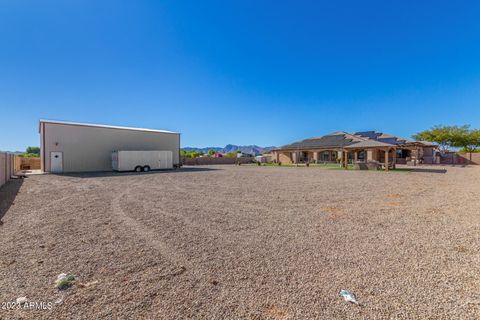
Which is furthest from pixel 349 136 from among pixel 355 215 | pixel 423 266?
pixel 423 266

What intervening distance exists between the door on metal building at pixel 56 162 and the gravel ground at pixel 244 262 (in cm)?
1666

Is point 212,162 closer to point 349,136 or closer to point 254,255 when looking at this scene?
point 349,136

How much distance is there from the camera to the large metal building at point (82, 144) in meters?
19.9

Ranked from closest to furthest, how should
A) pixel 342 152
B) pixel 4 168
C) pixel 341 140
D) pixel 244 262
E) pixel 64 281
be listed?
pixel 64 281
pixel 244 262
pixel 4 168
pixel 342 152
pixel 341 140

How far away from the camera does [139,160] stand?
22.0m

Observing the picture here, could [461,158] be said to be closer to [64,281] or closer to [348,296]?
[348,296]

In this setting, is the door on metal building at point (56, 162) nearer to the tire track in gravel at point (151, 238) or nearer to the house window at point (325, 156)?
the tire track in gravel at point (151, 238)

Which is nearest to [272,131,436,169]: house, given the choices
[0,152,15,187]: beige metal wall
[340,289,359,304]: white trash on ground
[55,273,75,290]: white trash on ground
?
[340,289,359,304]: white trash on ground

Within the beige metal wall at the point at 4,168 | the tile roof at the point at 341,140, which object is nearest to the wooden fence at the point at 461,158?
the tile roof at the point at 341,140

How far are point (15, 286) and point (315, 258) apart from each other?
4.13 m

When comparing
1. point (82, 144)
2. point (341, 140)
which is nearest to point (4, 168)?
point (82, 144)

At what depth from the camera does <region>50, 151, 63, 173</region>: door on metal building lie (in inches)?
789

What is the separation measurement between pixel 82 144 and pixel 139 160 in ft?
18.1

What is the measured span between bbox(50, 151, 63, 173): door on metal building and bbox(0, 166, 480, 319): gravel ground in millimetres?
16662
